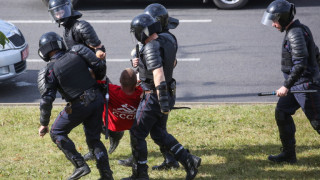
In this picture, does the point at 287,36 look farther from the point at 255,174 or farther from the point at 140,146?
the point at 140,146

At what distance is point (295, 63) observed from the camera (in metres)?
6.60

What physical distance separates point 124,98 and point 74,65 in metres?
0.80

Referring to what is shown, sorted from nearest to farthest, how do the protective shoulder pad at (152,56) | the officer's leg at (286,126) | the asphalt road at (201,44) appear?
1. the protective shoulder pad at (152,56)
2. the officer's leg at (286,126)
3. the asphalt road at (201,44)

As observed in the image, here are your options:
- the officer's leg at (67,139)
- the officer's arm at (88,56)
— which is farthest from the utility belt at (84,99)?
the officer's arm at (88,56)

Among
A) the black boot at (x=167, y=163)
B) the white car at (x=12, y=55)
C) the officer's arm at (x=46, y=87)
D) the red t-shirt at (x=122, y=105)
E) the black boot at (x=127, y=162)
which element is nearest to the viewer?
the officer's arm at (x=46, y=87)

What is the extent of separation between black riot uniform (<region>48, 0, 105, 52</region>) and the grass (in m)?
1.50

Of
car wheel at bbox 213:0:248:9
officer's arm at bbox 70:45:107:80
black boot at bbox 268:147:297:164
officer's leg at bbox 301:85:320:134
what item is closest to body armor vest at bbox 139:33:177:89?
officer's arm at bbox 70:45:107:80

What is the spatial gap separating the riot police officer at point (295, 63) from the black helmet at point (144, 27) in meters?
1.38

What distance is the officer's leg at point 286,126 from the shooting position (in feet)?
23.0

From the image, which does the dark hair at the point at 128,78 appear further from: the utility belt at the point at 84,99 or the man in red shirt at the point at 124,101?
the utility belt at the point at 84,99

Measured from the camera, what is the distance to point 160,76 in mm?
6195

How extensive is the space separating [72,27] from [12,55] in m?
3.41

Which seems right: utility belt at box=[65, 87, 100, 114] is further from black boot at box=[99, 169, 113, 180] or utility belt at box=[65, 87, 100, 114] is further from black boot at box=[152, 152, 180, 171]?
black boot at box=[152, 152, 180, 171]

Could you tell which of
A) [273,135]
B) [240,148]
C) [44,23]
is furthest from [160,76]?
[44,23]
